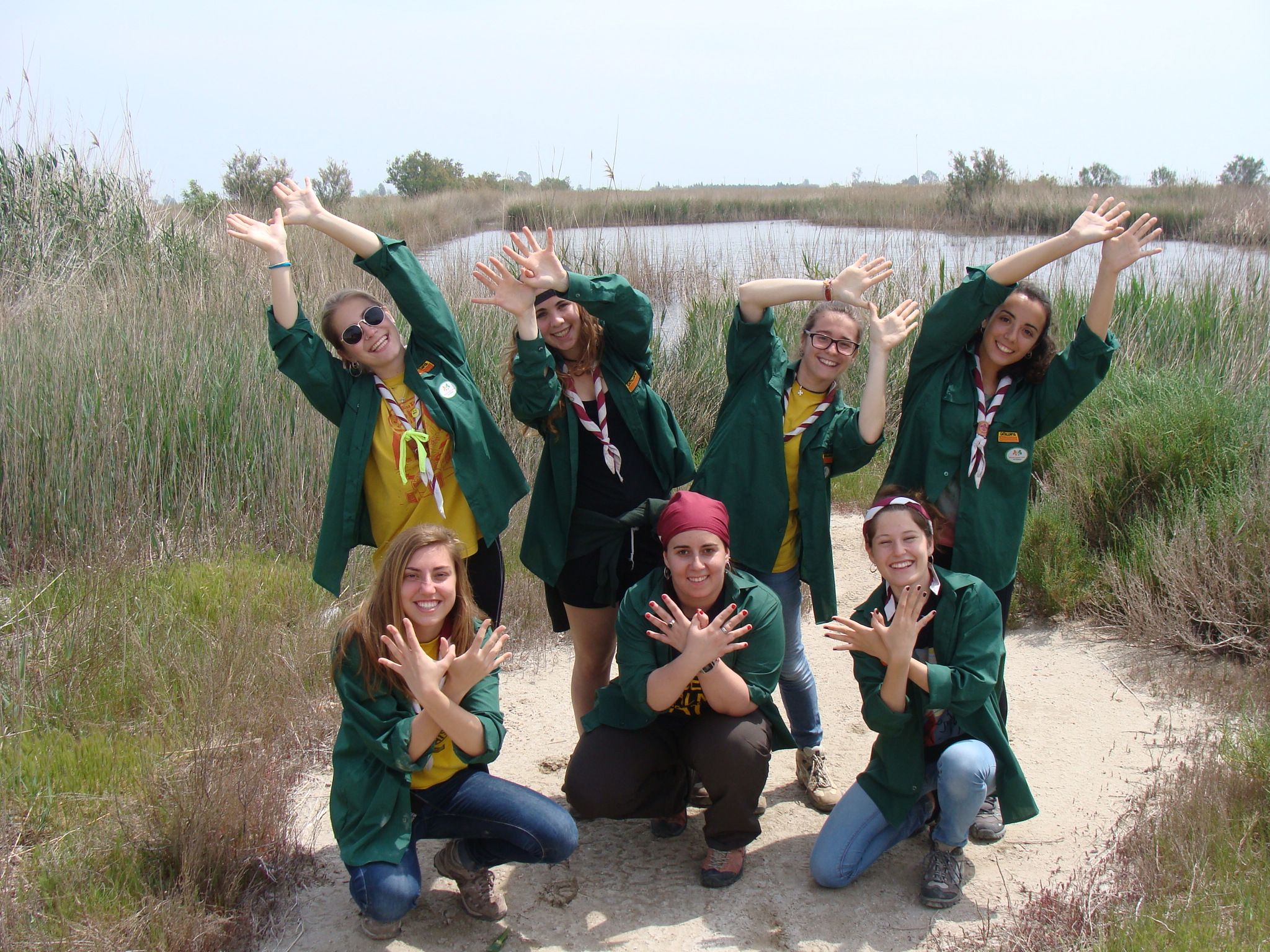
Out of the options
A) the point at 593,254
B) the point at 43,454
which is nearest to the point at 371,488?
the point at 43,454

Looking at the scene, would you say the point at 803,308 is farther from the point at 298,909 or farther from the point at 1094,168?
the point at 1094,168

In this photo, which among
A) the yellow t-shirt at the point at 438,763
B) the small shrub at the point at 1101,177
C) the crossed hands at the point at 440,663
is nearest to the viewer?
the crossed hands at the point at 440,663

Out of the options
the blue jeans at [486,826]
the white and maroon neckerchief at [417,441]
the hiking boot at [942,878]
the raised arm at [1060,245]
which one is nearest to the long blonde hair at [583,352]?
the white and maroon neckerchief at [417,441]

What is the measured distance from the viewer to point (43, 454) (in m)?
5.41

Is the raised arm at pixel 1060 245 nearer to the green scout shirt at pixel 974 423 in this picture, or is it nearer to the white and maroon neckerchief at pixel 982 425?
the green scout shirt at pixel 974 423

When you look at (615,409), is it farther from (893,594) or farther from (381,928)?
(381,928)

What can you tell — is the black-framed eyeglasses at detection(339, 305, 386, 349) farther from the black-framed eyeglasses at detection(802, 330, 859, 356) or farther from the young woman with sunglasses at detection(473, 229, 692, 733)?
the black-framed eyeglasses at detection(802, 330, 859, 356)

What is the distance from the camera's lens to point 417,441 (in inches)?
124

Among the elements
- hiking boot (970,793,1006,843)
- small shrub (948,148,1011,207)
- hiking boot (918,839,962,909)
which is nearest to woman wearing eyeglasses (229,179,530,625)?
hiking boot (918,839,962,909)

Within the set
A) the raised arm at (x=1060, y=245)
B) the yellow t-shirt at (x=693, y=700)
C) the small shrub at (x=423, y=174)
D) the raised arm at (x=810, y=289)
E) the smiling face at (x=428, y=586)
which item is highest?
the small shrub at (x=423, y=174)

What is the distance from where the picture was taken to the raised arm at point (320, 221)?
3125 mm

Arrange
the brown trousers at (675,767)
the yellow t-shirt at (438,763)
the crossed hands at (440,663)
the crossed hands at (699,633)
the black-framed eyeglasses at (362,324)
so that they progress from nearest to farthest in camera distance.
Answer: the crossed hands at (440,663) → the crossed hands at (699,633) → the yellow t-shirt at (438,763) → the brown trousers at (675,767) → the black-framed eyeglasses at (362,324)

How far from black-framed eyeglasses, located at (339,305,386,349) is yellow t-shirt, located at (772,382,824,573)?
1.44m

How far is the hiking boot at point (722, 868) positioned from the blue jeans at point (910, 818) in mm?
250
